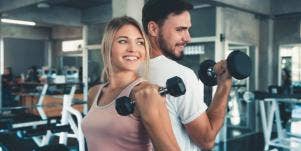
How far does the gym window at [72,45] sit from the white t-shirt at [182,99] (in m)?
8.46

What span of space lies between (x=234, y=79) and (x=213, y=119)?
4.16m

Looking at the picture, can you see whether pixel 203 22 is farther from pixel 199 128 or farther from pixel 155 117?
pixel 155 117

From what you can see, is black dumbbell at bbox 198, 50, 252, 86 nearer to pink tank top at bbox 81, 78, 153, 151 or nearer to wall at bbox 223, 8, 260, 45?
pink tank top at bbox 81, 78, 153, 151

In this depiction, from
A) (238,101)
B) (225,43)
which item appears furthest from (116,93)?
(238,101)

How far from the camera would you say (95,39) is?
22.2 ft

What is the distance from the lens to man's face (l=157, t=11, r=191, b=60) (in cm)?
107

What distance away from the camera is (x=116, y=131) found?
0.86 m

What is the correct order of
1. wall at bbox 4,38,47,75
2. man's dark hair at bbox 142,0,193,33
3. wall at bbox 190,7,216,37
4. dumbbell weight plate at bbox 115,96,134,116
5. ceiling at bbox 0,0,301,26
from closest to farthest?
dumbbell weight plate at bbox 115,96,134,116 < man's dark hair at bbox 142,0,193,33 < wall at bbox 190,7,216,37 < ceiling at bbox 0,0,301,26 < wall at bbox 4,38,47,75

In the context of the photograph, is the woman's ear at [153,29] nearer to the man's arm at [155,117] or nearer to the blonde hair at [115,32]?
the blonde hair at [115,32]

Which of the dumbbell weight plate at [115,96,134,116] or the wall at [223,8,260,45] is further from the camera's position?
the wall at [223,8,260,45]

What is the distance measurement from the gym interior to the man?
1.42m

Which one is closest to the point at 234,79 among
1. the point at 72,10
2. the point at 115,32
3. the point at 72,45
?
the point at 72,10

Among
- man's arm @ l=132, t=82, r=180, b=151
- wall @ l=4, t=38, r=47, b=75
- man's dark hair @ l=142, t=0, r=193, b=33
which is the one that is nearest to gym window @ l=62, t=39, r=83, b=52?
wall @ l=4, t=38, r=47, b=75

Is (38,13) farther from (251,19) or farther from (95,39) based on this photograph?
(251,19)
